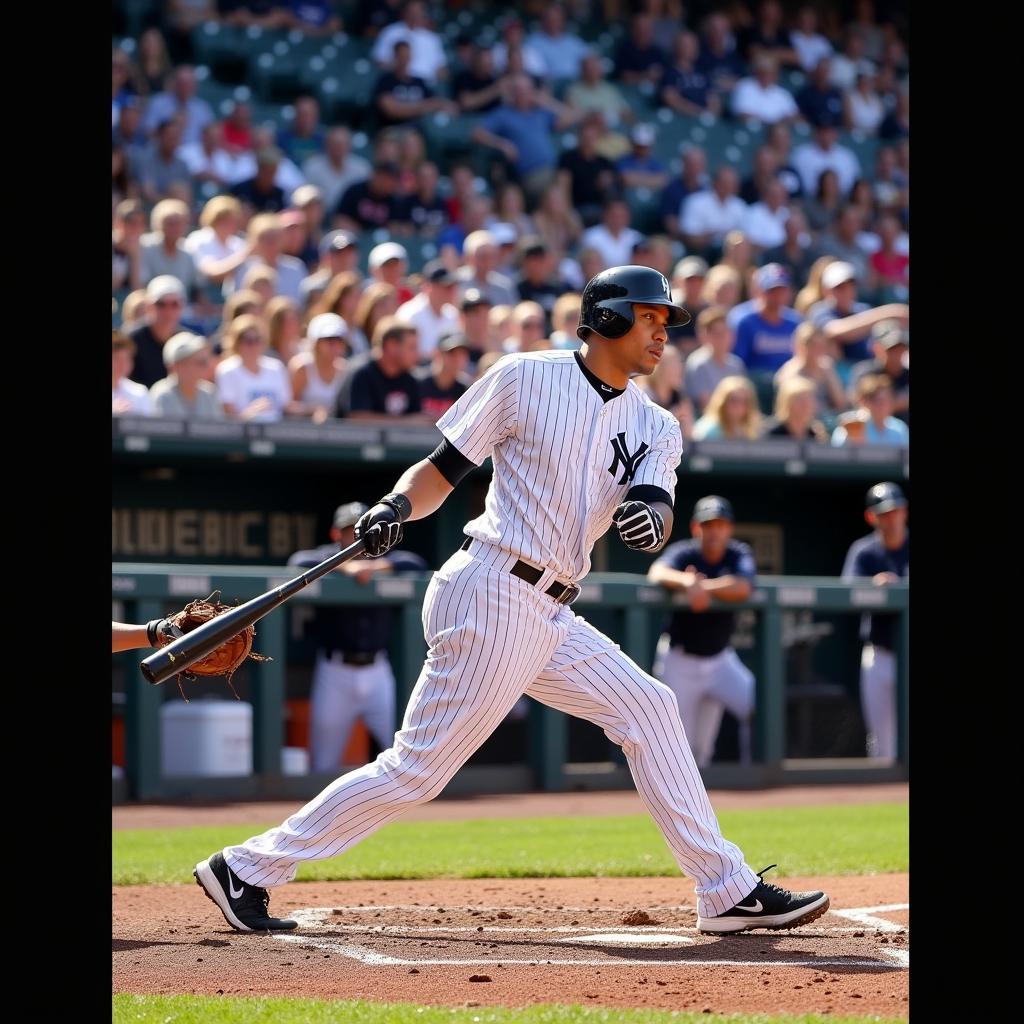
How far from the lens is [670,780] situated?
15.5 ft

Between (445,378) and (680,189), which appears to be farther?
(680,189)

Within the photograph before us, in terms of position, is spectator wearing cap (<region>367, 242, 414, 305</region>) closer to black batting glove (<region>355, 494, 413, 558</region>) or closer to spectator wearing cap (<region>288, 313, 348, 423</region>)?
spectator wearing cap (<region>288, 313, 348, 423</region>)

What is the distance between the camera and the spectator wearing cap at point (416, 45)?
14719 mm

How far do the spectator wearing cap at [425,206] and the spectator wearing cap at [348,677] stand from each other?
14.3ft

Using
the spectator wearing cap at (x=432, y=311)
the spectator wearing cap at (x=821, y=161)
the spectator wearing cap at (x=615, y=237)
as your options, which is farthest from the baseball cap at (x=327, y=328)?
the spectator wearing cap at (x=821, y=161)

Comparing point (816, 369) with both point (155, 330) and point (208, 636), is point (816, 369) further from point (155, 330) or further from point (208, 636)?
point (208, 636)

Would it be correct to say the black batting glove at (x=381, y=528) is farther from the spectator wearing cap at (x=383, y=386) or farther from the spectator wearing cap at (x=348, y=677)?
the spectator wearing cap at (x=383, y=386)

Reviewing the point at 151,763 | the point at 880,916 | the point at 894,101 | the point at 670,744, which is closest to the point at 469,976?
the point at 670,744

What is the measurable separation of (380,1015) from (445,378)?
6.75 meters

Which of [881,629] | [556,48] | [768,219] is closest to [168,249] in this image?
[881,629]
